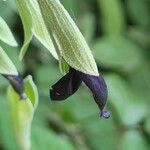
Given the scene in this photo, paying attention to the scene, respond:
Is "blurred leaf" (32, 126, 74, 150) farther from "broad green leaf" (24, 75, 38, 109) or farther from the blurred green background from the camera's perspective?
"broad green leaf" (24, 75, 38, 109)

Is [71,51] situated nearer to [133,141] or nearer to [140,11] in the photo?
[133,141]

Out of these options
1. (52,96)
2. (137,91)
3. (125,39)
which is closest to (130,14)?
(125,39)

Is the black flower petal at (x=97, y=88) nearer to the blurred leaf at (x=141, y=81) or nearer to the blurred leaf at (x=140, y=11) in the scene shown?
the blurred leaf at (x=141, y=81)

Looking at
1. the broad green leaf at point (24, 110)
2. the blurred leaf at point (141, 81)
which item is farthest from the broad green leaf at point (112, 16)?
the broad green leaf at point (24, 110)

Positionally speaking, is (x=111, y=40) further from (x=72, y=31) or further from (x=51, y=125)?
(x=72, y=31)

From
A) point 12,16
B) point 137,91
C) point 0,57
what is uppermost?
point 0,57

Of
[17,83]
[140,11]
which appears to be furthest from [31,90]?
[140,11]
